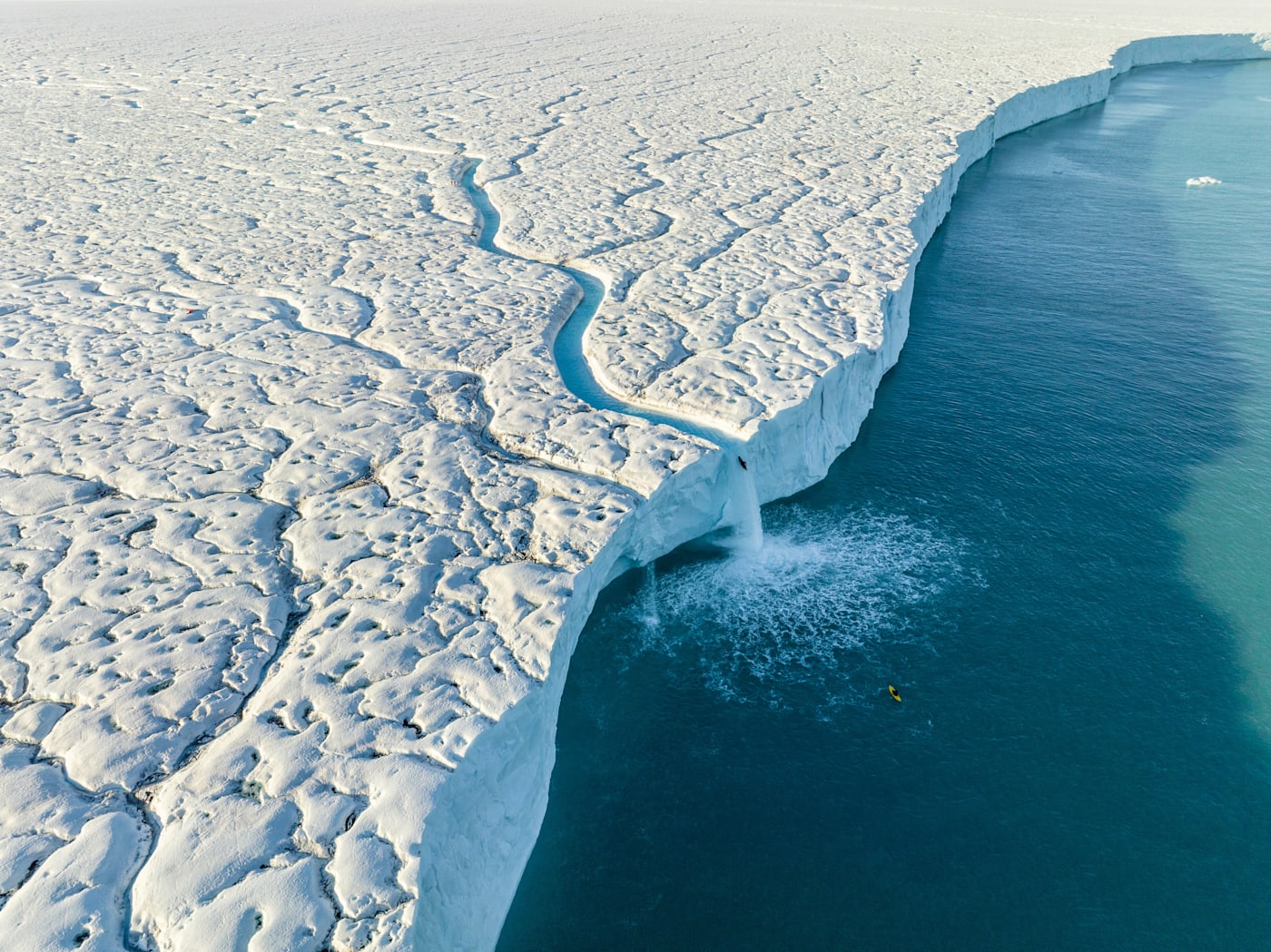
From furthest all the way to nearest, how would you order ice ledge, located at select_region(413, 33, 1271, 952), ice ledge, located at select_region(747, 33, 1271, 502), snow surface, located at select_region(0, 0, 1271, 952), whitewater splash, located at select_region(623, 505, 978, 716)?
ice ledge, located at select_region(747, 33, 1271, 502) → whitewater splash, located at select_region(623, 505, 978, 716) → ice ledge, located at select_region(413, 33, 1271, 952) → snow surface, located at select_region(0, 0, 1271, 952)

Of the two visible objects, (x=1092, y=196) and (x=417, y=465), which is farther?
(x=1092, y=196)

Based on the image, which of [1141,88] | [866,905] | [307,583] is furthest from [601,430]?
[1141,88]

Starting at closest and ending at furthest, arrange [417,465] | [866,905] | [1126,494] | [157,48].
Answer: [866,905] < [417,465] < [1126,494] < [157,48]

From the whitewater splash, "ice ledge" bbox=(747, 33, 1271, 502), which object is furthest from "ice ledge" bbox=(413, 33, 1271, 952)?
the whitewater splash

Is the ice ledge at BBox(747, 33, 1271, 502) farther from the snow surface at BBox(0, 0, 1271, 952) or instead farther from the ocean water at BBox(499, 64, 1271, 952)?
the ocean water at BBox(499, 64, 1271, 952)

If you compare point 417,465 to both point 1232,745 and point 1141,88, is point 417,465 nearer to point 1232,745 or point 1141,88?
point 1232,745

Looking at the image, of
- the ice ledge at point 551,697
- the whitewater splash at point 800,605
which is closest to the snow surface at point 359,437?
the ice ledge at point 551,697
